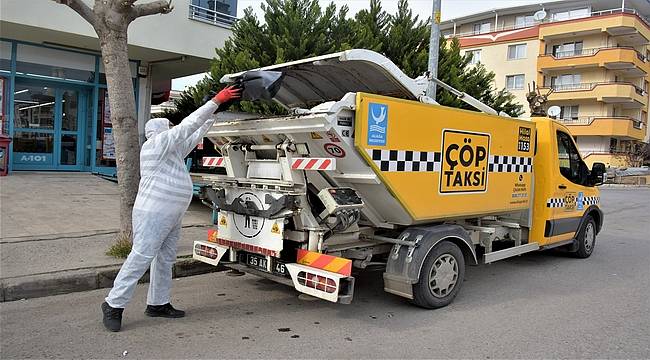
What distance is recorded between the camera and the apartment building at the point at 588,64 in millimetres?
40000

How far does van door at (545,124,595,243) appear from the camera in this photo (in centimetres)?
707

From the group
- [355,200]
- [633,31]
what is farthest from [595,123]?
[355,200]

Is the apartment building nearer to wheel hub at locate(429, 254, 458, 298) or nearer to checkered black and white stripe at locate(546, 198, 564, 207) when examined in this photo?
checkered black and white stripe at locate(546, 198, 564, 207)

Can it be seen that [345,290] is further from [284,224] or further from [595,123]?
[595,123]

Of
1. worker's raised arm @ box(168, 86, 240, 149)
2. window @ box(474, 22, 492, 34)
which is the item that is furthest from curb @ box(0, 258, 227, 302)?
window @ box(474, 22, 492, 34)

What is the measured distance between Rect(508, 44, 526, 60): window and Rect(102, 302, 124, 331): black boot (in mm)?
45377

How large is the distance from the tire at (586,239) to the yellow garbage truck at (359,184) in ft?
7.48

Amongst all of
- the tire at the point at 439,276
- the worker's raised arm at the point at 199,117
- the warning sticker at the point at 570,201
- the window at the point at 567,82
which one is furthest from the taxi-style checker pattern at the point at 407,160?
the window at the point at 567,82

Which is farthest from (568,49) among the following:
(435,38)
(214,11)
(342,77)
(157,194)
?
(157,194)

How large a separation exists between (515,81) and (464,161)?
42.6 m

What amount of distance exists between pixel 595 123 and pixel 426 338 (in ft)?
140

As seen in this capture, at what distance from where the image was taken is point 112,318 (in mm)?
4262

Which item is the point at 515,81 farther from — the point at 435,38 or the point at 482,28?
the point at 435,38

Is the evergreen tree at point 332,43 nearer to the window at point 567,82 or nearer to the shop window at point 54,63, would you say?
the shop window at point 54,63
